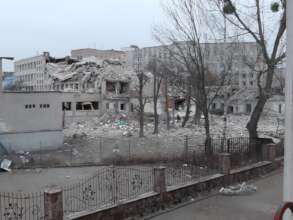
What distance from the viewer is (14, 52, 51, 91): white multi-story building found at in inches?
3174

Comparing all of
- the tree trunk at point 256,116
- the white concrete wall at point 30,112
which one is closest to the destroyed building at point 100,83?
the white concrete wall at point 30,112

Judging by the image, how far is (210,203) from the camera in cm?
994

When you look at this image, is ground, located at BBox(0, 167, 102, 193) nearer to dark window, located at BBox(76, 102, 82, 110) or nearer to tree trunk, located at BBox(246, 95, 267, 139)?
tree trunk, located at BBox(246, 95, 267, 139)

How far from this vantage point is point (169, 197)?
9.77 metres

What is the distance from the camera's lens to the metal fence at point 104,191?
9.09m

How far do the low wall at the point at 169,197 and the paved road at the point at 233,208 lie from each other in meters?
0.39

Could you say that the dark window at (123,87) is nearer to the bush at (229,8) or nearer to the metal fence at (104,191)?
the bush at (229,8)

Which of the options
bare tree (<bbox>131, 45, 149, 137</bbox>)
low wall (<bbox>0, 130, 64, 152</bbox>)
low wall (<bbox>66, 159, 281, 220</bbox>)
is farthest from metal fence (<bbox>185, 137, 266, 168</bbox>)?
bare tree (<bbox>131, 45, 149, 137</bbox>)

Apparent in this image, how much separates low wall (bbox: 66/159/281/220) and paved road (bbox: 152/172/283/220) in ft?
1.29

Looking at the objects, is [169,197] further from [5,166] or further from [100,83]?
[100,83]

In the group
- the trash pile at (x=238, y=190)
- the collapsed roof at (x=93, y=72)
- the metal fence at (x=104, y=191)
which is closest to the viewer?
the metal fence at (x=104, y=191)

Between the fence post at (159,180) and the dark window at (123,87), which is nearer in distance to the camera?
the fence post at (159,180)

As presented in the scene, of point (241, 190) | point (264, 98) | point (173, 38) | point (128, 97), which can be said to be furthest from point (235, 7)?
point (128, 97)

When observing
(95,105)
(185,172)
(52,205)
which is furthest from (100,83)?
(52,205)
